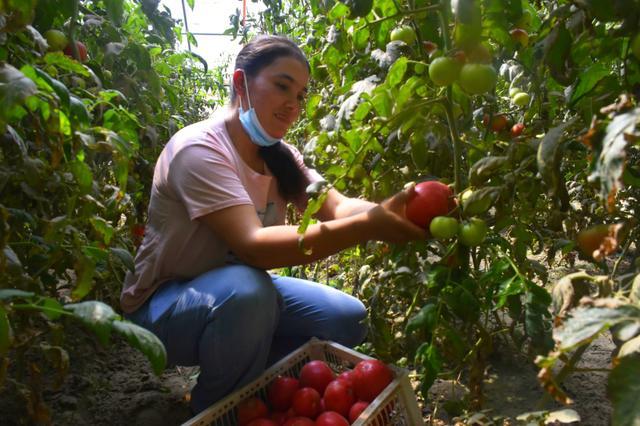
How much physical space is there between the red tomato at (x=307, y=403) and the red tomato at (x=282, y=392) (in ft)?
0.17

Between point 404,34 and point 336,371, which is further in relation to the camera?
point 336,371

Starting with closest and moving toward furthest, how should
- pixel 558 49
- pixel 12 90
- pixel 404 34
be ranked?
1. pixel 12 90
2. pixel 558 49
3. pixel 404 34

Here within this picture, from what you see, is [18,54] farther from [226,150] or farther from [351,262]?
[351,262]

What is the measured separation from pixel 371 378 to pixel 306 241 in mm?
408

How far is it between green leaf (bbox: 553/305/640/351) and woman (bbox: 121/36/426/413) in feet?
2.27

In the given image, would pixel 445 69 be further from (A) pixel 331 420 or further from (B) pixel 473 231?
(A) pixel 331 420

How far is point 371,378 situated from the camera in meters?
1.44

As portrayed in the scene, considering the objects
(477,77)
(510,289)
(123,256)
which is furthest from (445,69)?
(123,256)

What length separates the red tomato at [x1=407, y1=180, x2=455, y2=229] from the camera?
44.9 inches

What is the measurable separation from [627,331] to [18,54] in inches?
46.3

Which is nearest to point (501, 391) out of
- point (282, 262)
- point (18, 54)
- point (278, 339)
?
point (278, 339)

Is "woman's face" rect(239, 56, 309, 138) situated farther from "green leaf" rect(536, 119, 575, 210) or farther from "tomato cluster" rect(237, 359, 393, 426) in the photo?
"green leaf" rect(536, 119, 575, 210)

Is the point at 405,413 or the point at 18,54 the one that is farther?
the point at 405,413

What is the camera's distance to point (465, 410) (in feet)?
4.24
